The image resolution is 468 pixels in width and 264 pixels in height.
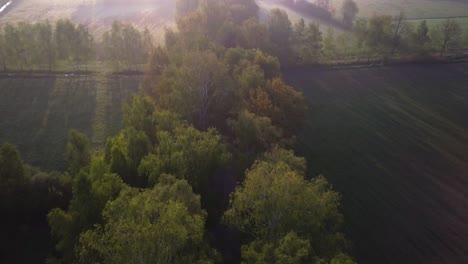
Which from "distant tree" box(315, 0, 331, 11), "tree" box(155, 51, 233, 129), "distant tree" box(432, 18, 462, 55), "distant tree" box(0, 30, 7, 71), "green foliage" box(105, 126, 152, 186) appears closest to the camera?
"green foliage" box(105, 126, 152, 186)

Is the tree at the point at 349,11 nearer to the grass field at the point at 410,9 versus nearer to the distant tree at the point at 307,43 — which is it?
the grass field at the point at 410,9

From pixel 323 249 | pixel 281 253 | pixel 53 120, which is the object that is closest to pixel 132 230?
pixel 281 253

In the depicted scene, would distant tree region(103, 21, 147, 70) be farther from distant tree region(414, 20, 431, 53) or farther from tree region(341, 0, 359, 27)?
tree region(341, 0, 359, 27)

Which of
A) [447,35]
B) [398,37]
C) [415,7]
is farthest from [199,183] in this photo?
[415,7]

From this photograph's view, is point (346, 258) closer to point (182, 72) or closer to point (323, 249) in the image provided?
point (323, 249)

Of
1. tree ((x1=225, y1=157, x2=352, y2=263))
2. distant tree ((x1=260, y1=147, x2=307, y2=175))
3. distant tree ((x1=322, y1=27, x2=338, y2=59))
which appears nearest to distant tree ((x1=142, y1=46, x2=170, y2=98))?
distant tree ((x1=260, y1=147, x2=307, y2=175))

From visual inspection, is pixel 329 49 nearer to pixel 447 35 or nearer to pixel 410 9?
pixel 447 35
